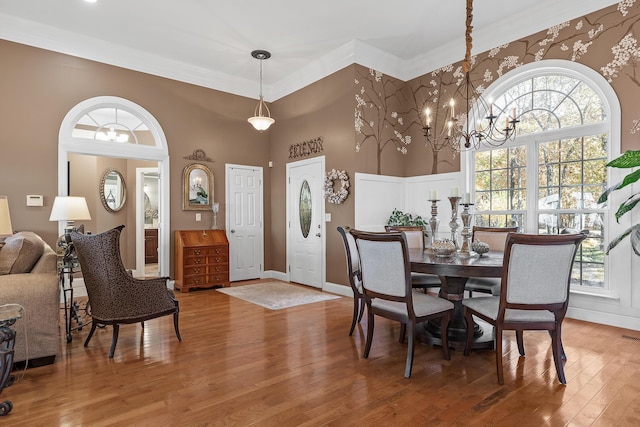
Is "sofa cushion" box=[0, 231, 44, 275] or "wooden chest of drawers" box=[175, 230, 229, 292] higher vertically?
"sofa cushion" box=[0, 231, 44, 275]

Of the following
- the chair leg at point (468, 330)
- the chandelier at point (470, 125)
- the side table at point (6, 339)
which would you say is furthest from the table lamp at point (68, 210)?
the chandelier at point (470, 125)

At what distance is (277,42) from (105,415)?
4770 mm

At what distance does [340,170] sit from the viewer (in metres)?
5.41

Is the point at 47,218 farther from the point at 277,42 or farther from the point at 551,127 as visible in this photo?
the point at 551,127

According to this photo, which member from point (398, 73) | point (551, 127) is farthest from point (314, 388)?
point (398, 73)

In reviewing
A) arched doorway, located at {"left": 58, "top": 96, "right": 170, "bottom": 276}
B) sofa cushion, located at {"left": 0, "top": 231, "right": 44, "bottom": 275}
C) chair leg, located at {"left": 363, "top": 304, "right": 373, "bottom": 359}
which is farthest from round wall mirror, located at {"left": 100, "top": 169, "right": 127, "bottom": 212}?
chair leg, located at {"left": 363, "top": 304, "right": 373, "bottom": 359}

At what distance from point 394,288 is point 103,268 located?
7.59 feet

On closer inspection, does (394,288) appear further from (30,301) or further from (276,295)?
(276,295)

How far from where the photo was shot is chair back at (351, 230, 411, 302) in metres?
2.62

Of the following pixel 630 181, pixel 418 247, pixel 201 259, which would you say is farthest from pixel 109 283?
pixel 630 181

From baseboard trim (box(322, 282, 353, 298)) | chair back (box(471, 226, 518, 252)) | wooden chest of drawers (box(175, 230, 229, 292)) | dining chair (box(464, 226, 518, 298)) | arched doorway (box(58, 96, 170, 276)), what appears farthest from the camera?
wooden chest of drawers (box(175, 230, 229, 292))

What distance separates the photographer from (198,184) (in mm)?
6062

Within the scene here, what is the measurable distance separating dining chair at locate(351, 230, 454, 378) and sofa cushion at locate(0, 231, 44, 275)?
2612 millimetres

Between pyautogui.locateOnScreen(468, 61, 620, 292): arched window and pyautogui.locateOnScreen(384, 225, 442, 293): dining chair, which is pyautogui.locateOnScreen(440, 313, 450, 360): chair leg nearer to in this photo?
pyautogui.locateOnScreen(384, 225, 442, 293): dining chair
